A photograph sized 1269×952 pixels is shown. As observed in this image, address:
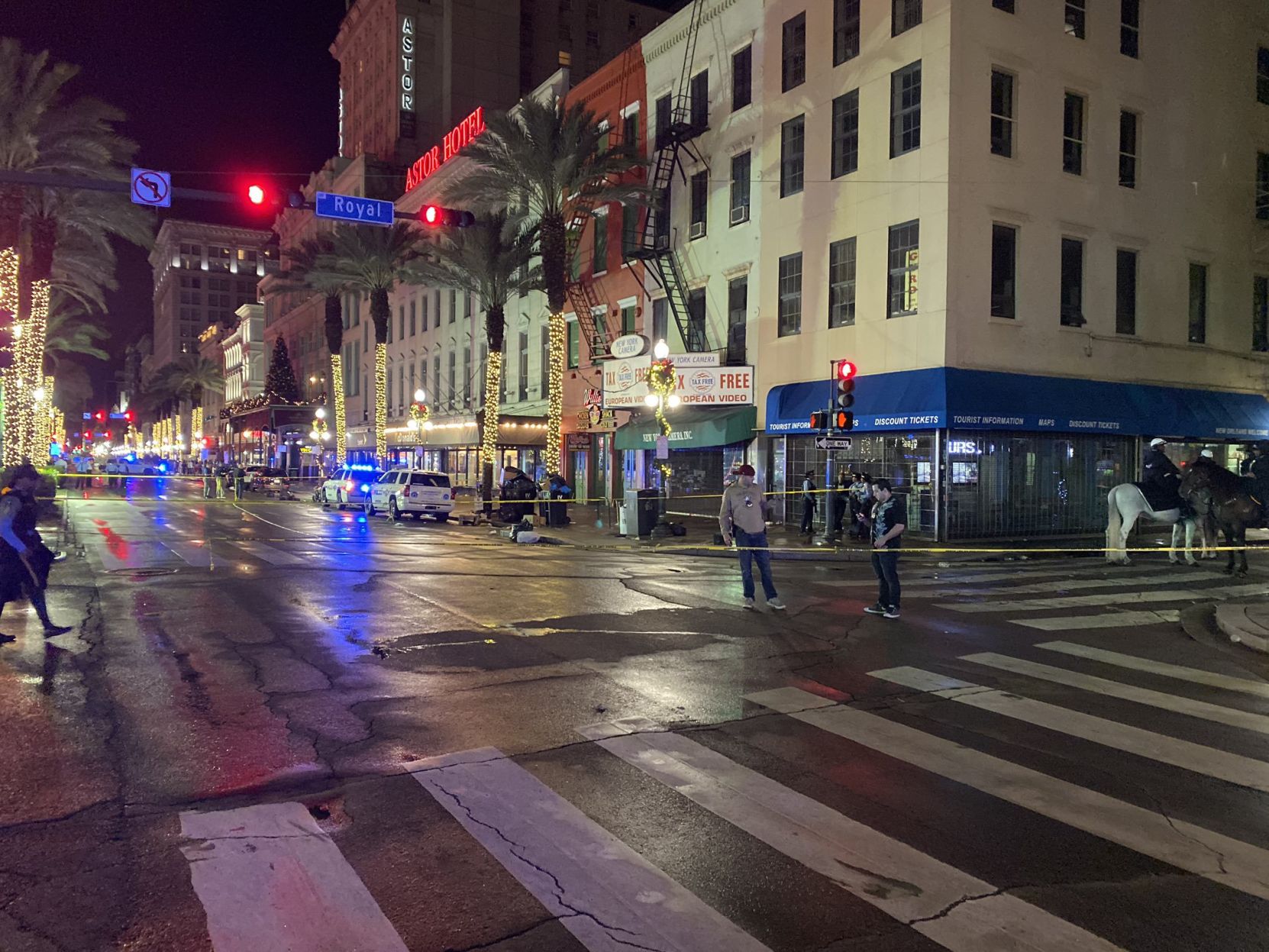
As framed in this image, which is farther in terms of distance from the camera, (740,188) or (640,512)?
(740,188)

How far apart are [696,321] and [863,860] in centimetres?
2733

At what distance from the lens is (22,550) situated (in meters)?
9.62

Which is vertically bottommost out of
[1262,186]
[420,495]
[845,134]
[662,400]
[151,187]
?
[420,495]

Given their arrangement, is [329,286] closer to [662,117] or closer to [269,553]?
[662,117]

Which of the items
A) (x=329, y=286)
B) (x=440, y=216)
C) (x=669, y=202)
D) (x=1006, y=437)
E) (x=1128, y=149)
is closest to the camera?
(x=440, y=216)

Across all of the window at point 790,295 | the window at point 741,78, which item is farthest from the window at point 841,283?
the window at point 741,78

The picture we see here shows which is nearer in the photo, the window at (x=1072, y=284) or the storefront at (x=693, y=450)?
the window at (x=1072, y=284)

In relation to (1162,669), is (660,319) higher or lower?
higher

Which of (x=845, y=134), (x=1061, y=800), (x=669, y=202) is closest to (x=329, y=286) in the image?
(x=669, y=202)

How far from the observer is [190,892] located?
4.21 m

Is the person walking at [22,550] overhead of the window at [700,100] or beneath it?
beneath

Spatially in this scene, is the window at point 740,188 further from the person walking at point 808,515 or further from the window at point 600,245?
the person walking at point 808,515

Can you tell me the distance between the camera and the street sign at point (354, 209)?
15.8 meters

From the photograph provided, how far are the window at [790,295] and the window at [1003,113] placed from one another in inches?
238
